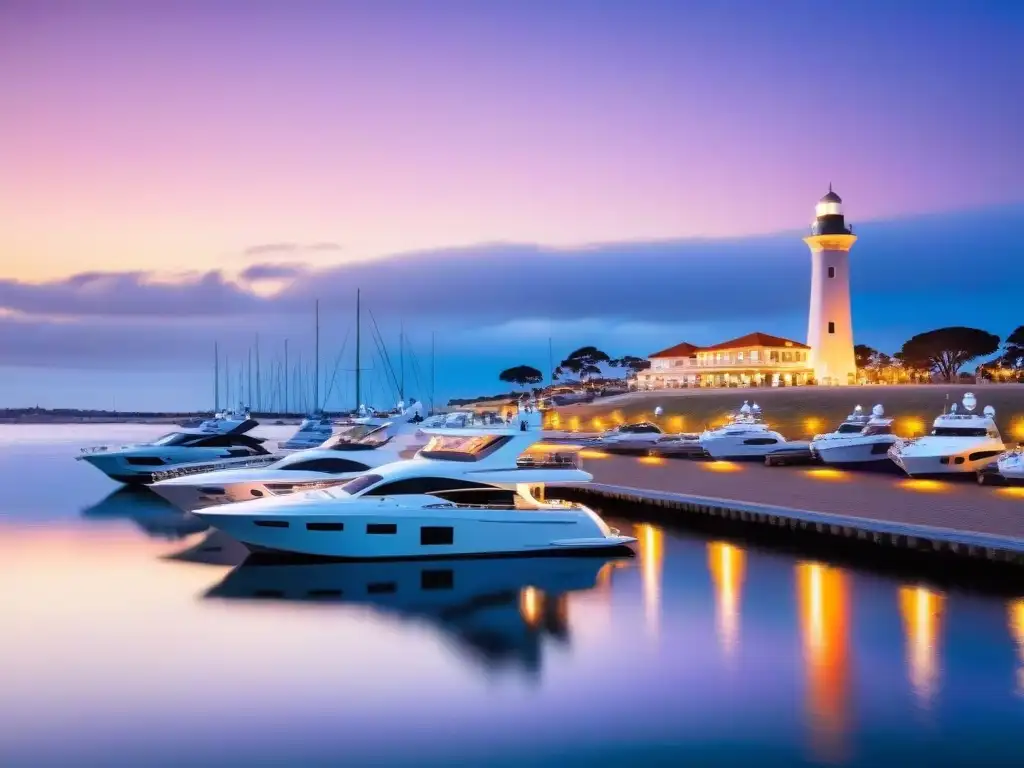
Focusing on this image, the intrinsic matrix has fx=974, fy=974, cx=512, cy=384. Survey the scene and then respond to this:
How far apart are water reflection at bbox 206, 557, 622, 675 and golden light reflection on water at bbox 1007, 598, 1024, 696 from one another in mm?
7003

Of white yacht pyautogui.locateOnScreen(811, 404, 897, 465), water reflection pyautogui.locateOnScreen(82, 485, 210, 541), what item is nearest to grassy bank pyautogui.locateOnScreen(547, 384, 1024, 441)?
white yacht pyautogui.locateOnScreen(811, 404, 897, 465)

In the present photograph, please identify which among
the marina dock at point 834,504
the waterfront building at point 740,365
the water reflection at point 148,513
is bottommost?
the water reflection at point 148,513

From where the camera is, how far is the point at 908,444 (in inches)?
1299

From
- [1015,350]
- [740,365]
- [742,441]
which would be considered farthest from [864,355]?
[742,441]

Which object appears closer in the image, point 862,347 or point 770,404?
point 770,404

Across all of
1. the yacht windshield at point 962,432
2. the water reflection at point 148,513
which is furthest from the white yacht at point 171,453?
the yacht windshield at point 962,432

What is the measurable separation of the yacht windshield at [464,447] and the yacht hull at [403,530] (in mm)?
1564

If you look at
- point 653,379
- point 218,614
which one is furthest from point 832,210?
point 218,614

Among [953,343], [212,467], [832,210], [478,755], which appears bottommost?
[478,755]

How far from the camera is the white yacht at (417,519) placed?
2042cm

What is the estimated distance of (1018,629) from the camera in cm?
1627

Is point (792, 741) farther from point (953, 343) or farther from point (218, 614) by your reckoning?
point (953, 343)

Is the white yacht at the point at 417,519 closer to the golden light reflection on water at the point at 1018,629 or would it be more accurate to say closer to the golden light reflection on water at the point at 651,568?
Answer: the golden light reflection on water at the point at 651,568

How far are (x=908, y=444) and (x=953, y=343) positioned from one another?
76.7 metres
